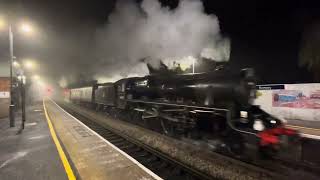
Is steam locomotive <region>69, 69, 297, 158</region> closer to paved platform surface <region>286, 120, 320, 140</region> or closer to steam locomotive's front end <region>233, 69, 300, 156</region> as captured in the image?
steam locomotive's front end <region>233, 69, 300, 156</region>

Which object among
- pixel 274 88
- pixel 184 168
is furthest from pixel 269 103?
pixel 184 168

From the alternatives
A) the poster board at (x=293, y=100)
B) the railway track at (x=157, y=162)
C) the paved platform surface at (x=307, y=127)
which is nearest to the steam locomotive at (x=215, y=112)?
the railway track at (x=157, y=162)

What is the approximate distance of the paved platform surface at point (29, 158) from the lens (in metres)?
5.71

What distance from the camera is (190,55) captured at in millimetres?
15250

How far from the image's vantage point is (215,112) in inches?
314

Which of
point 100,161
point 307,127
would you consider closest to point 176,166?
point 100,161

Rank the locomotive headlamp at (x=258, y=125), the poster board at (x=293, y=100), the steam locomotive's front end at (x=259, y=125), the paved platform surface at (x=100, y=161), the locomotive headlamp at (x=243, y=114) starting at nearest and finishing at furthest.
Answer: the paved platform surface at (x=100, y=161) → the steam locomotive's front end at (x=259, y=125) → the locomotive headlamp at (x=258, y=125) → the locomotive headlamp at (x=243, y=114) → the poster board at (x=293, y=100)

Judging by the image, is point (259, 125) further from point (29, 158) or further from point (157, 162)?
point (29, 158)

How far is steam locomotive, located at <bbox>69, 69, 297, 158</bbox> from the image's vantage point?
22.0 ft

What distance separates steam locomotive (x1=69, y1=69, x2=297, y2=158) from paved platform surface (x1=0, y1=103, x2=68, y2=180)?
471cm

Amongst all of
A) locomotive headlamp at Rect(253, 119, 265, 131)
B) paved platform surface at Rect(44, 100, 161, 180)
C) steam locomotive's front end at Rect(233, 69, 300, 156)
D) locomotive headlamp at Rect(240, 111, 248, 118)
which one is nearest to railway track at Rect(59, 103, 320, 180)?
steam locomotive's front end at Rect(233, 69, 300, 156)

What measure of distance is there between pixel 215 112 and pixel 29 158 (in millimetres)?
5905

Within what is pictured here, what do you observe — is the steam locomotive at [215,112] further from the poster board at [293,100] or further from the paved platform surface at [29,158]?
the poster board at [293,100]

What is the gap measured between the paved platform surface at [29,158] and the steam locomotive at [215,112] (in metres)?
4.71
